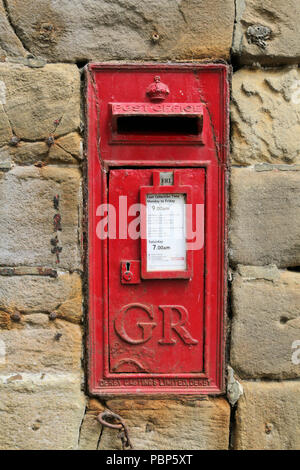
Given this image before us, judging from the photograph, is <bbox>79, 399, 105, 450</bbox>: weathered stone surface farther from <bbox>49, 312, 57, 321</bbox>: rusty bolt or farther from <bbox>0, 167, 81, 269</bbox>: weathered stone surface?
<bbox>0, 167, 81, 269</bbox>: weathered stone surface

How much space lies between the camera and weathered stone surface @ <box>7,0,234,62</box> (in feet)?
5.43

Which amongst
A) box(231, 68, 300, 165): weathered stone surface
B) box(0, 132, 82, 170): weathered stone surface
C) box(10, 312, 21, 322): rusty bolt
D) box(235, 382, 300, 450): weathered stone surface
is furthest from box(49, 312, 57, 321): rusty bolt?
box(231, 68, 300, 165): weathered stone surface

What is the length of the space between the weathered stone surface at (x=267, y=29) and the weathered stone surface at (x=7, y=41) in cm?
94

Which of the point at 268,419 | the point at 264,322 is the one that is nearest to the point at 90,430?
the point at 268,419

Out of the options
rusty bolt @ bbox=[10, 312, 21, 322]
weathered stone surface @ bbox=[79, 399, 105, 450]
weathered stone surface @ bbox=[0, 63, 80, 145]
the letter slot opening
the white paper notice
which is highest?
weathered stone surface @ bbox=[0, 63, 80, 145]

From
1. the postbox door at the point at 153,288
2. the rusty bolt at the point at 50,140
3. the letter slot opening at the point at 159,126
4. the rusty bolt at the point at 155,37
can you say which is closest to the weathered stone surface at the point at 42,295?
the postbox door at the point at 153,288

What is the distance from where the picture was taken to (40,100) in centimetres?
167

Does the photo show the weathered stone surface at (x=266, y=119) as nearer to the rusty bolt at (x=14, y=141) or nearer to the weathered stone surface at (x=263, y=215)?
the weathered stone surface at (x=263, y=215)

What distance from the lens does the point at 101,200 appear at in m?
1.69

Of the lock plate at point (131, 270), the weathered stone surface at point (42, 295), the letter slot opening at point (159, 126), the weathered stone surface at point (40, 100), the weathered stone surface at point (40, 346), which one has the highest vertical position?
the weathered stone surface at point (40, 100)

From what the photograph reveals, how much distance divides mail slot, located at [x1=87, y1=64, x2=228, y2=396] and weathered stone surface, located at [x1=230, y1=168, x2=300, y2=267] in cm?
7

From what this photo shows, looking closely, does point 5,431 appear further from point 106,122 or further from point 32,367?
point 106,122

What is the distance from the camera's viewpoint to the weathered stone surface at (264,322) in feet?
5.71

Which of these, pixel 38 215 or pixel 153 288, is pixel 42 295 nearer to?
pixel 38 215
